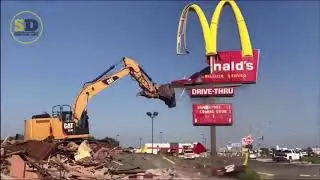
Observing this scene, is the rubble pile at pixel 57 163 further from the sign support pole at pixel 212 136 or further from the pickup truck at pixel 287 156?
the pickup truck at pixel 287 156

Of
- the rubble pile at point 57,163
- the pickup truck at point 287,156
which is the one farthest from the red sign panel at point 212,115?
the pickup truck at point 287,156

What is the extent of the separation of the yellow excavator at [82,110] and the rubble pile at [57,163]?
1.47 m

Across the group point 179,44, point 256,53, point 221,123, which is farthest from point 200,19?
point 221,123

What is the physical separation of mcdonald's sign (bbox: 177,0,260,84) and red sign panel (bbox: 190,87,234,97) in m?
0.73

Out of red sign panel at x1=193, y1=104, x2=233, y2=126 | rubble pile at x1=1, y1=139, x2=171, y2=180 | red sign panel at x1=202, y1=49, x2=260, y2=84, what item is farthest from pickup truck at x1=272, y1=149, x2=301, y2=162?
→ rubble pile at x1=1, y1=139, x2=171, y2=180

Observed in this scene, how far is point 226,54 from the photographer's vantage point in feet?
136

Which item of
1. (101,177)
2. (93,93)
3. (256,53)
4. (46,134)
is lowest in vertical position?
(101,177)

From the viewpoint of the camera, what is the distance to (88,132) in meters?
37.8

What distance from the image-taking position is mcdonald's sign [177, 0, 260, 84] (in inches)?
1398

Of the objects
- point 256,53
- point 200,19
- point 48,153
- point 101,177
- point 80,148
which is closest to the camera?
point 101,177

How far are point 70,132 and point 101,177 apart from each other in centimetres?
1041

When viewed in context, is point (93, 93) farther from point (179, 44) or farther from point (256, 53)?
point (256, 53)

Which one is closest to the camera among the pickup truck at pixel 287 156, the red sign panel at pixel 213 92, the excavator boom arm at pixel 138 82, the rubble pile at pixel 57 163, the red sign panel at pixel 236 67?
the rubble pile at pixel 57 163

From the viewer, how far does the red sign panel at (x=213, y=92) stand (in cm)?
4297
